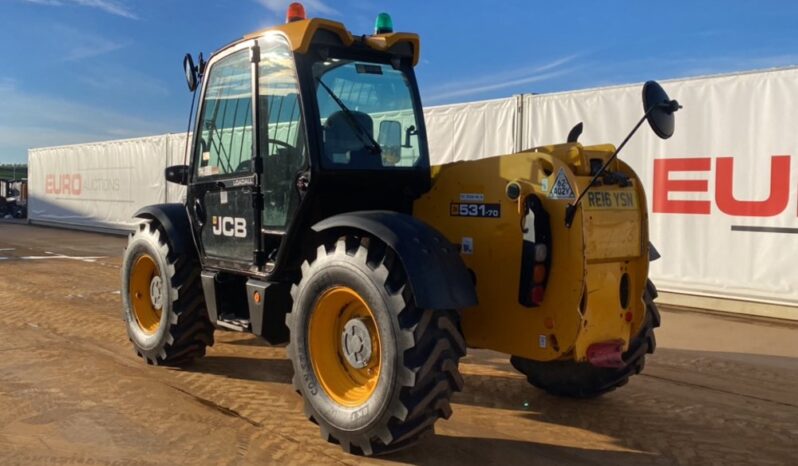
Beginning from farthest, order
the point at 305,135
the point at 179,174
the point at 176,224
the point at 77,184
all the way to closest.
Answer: the point at 77,184
the point at 179,174
the point at 176,224
the point at 305,135

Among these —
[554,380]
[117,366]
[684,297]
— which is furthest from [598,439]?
[684,297]

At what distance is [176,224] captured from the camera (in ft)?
18.5

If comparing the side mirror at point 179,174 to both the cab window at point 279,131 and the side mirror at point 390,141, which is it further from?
the side mirror at point 390,141

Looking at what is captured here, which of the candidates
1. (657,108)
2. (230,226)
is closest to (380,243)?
(657,108)

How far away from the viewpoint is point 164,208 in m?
5.85

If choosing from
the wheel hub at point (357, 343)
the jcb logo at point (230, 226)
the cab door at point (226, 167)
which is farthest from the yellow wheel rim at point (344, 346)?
the jcb logo at point (230, 226)

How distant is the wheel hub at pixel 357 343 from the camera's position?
3928 mm

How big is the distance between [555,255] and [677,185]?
21.3 feet

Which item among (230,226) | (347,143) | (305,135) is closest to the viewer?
(305,135)

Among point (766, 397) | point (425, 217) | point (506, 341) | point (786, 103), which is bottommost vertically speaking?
point (766, 397)

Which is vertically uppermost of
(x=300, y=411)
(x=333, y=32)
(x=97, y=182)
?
(x=333, y=32)

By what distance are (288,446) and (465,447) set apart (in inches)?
39.7

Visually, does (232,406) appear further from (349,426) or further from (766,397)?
(766,397)

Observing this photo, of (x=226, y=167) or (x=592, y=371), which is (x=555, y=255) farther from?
(x=226, y=167)
